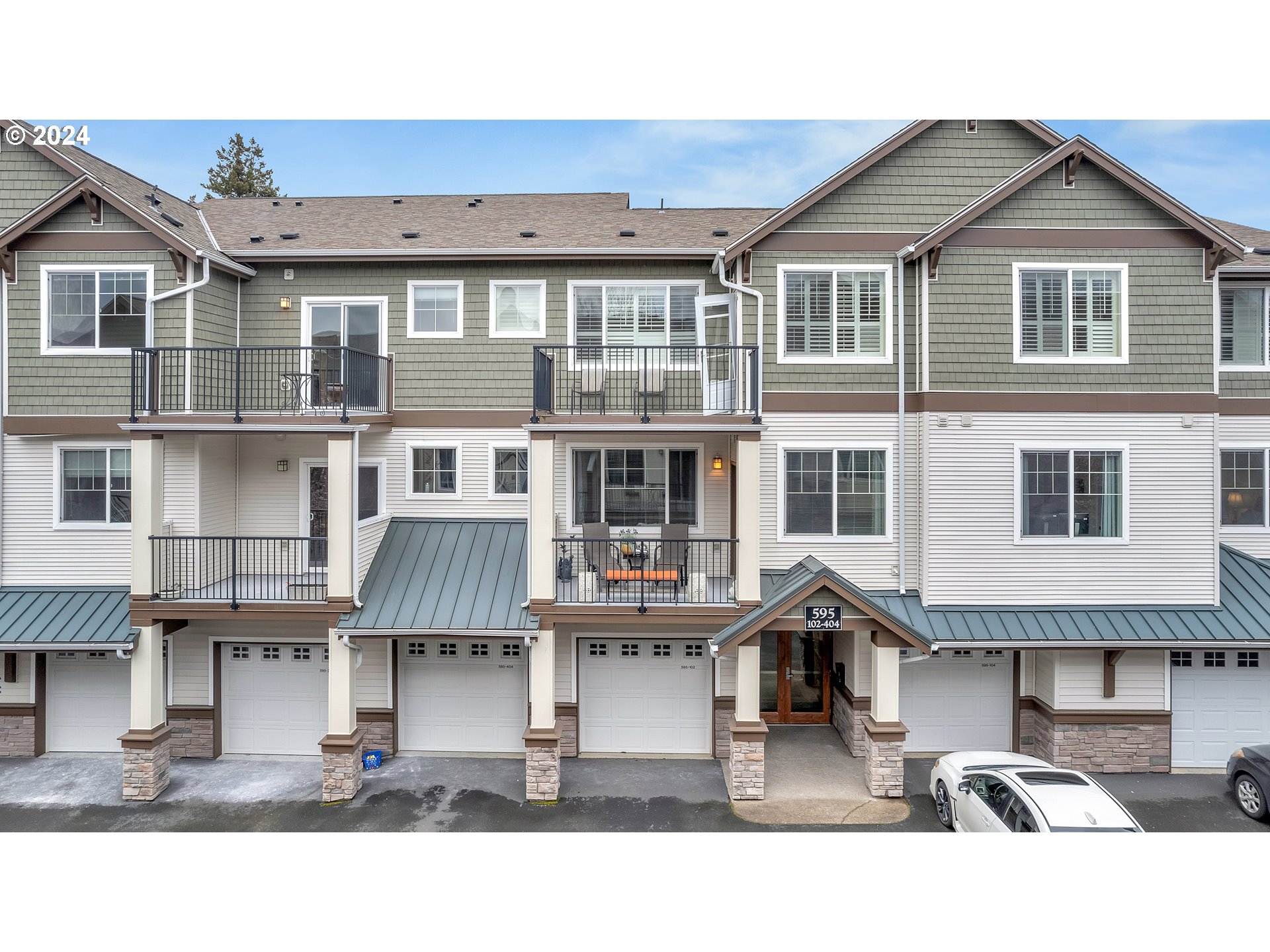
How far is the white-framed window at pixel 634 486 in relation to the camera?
12656mm

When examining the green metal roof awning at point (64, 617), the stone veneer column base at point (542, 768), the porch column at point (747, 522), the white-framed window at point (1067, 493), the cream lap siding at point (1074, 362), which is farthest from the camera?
the white-framed window at point (1067, 493)

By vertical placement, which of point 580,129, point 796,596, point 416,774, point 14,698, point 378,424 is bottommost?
point 416,774

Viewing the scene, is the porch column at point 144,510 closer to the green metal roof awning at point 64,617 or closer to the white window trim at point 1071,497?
the green metal roof awning at point 64,617

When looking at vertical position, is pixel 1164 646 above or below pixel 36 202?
below

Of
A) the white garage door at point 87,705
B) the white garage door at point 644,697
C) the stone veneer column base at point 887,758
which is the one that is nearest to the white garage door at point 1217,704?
the stone veneer column base at point 887,758

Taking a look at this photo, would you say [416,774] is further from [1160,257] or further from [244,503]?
[1160,257]

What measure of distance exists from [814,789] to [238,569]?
10401mm

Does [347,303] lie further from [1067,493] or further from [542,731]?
[1067,493]

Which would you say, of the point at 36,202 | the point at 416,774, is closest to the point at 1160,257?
the point at 416,774

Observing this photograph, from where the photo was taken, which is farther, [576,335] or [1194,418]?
[576,335]

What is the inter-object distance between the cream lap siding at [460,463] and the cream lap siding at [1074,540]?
7.45 meters

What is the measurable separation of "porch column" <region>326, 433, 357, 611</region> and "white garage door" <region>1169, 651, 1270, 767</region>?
1364 centimetres

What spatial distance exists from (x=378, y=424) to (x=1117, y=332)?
12.6 metres

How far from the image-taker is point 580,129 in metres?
13.4
